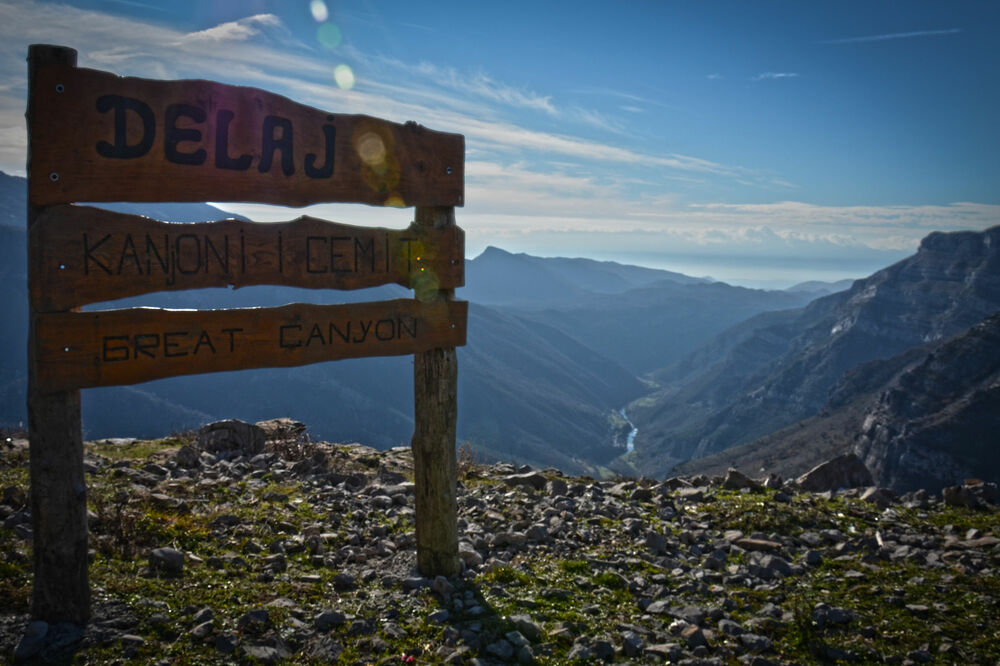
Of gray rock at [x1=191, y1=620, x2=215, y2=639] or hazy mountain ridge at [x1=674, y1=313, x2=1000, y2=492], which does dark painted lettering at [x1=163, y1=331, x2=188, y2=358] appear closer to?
gray rock at [x1=191, y1=620, x2=215, y2=639]

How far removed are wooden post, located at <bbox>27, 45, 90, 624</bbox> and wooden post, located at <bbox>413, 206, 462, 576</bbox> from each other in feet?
9.89

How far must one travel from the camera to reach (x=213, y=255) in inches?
218

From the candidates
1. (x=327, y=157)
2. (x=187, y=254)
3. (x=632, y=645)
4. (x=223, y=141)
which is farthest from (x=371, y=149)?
(x=632, y=645)

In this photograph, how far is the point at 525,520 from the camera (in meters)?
8.52

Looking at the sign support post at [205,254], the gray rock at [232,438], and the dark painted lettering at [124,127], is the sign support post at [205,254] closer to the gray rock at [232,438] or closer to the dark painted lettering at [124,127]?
the dark painted lettering at [124,127]

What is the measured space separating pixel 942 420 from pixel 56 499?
418 feet

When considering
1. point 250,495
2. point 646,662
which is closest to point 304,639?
point 646,662

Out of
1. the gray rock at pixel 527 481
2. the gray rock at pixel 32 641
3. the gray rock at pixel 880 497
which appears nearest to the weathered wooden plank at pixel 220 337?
the gray rock at pixel 32 641

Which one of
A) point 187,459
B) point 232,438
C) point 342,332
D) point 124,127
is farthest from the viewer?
point 232,438

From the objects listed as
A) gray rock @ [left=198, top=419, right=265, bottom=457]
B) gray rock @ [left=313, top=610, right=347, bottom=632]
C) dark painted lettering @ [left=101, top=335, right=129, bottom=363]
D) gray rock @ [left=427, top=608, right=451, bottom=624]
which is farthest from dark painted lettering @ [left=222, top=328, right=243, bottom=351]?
gray rock @ [left=198, top=419, right=265, bottom=457]

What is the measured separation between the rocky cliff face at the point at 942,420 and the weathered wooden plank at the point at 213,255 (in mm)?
108662

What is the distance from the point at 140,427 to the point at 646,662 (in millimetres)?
182465

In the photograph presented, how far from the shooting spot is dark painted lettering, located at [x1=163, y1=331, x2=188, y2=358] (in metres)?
5.43

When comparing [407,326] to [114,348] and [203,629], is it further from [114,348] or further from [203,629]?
[203,629]
